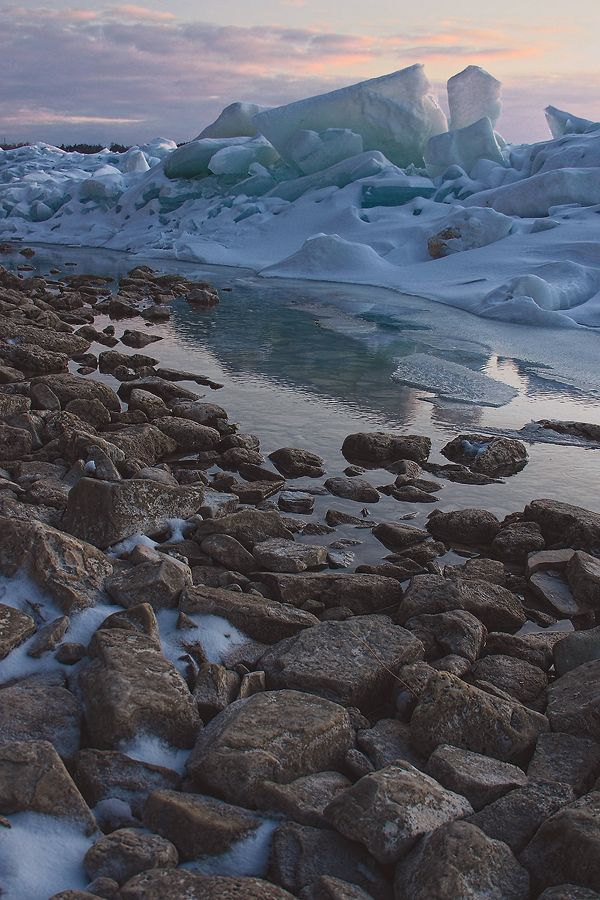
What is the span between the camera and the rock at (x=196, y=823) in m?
1.71

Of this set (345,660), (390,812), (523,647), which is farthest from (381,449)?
(390,812)

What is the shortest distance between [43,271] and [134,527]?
39.1ft

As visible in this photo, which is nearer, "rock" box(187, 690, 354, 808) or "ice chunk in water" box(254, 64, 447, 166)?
"rock" box(187, 690, 354, 808)

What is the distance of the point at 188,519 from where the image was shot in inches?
135

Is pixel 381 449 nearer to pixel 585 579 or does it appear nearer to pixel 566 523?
pixel 566 523

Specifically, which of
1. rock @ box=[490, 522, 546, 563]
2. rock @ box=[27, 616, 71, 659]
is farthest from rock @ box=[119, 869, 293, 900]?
rock @ box=[490, 522, 546, 563]

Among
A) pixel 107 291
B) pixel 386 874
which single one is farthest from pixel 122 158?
pixel 386 874

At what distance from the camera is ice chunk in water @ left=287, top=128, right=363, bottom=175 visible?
1812 cm

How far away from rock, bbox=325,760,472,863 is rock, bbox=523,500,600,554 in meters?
1.96

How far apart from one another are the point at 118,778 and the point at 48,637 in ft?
1.82

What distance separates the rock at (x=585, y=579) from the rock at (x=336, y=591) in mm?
667

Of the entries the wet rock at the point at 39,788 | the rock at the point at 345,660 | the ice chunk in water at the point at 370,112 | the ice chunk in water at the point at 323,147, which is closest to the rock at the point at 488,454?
the rock at the point at 345,660

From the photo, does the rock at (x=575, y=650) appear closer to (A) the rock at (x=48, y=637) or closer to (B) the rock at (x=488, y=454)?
(A) the rock at (x=48, y=637)

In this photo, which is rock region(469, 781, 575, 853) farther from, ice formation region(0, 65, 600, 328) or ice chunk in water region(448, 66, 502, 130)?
ice chunk in water region(448, 66, 502, 130)
